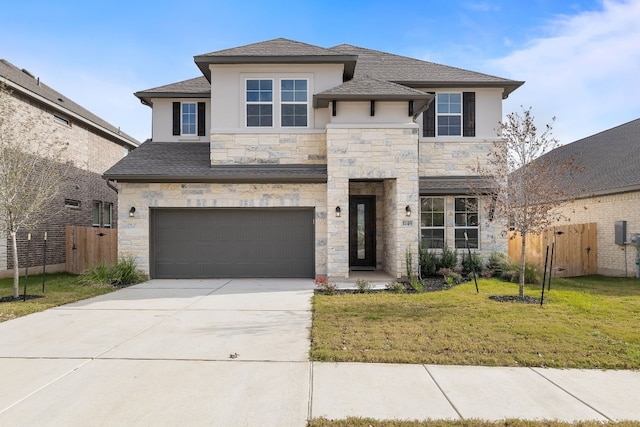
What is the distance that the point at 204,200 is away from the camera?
12516mm

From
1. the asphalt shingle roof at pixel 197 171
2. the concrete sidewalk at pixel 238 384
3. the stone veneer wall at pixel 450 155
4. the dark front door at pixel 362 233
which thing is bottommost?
the concrete sidewalk at pixel 238 384

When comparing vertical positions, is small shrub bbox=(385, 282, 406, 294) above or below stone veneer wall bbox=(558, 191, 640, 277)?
below

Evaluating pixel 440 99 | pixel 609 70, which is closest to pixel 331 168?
pixel 440 99

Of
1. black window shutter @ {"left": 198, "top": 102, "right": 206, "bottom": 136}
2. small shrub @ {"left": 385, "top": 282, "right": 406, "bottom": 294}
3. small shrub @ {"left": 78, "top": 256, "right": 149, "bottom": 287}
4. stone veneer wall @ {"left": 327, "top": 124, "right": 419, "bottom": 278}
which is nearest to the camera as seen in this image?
small shrub @ {"left": 385, "top": 282, "right": 406, "bottom": 294}

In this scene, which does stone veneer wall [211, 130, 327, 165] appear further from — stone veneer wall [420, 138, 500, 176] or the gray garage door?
stone veneer wall [420, 138, 500, 176]

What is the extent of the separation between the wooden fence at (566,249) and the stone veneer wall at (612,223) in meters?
0.31

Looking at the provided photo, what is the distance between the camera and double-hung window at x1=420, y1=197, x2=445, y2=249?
43.9 ft

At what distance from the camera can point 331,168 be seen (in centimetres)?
1180

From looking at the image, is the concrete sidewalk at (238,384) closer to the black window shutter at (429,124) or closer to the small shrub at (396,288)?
the small shrub at (396,288)

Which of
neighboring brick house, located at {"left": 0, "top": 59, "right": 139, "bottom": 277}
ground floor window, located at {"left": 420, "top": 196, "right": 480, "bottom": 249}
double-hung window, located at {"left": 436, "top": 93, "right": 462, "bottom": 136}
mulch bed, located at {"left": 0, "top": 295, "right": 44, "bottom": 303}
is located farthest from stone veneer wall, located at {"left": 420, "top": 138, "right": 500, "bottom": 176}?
neighboring brick house, located at {"left": 0, "top": 59, "right": 139, "bottom": 277}

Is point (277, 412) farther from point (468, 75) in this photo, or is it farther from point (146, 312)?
point (468, 75)

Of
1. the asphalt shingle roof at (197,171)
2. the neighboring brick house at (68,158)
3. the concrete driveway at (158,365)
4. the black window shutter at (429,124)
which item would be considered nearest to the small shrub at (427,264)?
the asphalt shingle roof at (197,171)

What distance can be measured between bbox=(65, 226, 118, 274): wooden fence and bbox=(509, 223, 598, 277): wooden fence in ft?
45.4

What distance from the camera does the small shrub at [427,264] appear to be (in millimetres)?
12398
